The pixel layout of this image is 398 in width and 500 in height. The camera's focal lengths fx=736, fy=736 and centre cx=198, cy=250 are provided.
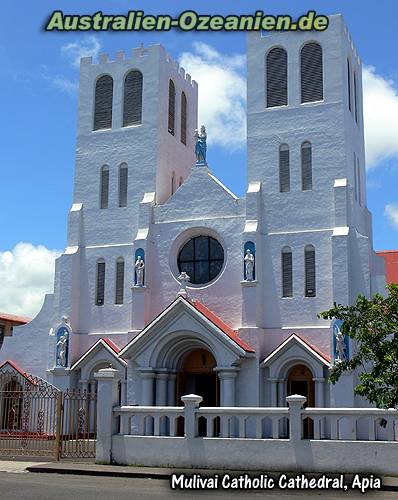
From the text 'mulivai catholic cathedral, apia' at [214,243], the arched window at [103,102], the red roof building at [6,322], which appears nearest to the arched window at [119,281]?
the text 'mulivai catholic cathedral, apia' at [214,243]

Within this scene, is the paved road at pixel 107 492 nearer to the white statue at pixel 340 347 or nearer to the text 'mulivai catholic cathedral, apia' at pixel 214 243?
the text 'mulivai catholic cathedral, apia' at pixel 214 243

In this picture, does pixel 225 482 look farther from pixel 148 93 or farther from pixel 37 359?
pixel 148 93

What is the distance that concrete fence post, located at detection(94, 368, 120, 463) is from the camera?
19578 mm

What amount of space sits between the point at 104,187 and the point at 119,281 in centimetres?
447

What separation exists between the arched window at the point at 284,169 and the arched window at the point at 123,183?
6.84 metres

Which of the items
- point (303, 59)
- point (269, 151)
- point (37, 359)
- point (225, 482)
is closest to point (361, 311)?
point (225, 482)

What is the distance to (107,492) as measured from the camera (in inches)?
575

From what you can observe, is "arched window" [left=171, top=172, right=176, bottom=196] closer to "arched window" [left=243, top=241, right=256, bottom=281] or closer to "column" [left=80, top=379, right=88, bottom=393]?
"arched window" [left=243, top=241, right=256, bottom=281]

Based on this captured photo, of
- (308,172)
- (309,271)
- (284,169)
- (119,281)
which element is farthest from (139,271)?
(308,172)

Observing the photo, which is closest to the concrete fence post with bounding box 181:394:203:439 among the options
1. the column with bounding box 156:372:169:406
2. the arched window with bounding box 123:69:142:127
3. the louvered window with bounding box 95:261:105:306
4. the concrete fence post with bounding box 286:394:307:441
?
the concrete fence post with bounding box 286:394:307:441

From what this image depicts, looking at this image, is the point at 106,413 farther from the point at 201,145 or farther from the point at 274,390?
the point at 201,145

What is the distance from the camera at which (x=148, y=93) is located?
32.4 metres

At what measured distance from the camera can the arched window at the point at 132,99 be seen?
3266cm

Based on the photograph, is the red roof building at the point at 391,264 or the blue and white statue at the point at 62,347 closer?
the blue and white statue at the point at 62,347
